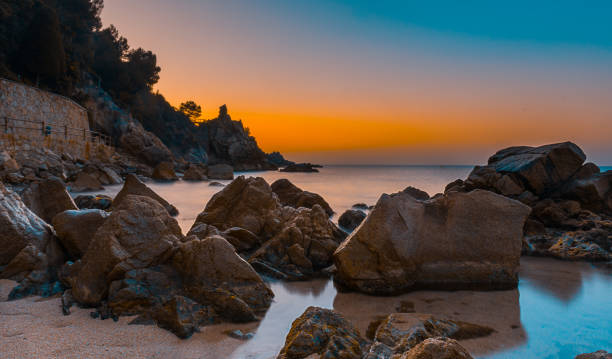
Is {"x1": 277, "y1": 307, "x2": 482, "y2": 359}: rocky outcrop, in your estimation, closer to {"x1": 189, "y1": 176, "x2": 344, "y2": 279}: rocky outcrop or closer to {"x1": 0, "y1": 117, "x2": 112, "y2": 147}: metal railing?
{"x1": 189, "y1": 176, "x2": 344, "y2": 279}: rocky outcrop

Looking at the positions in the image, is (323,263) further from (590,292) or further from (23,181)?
(23,181)

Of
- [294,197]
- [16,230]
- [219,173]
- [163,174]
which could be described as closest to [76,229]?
[16,230]

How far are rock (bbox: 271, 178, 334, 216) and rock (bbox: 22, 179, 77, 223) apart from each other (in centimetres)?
616

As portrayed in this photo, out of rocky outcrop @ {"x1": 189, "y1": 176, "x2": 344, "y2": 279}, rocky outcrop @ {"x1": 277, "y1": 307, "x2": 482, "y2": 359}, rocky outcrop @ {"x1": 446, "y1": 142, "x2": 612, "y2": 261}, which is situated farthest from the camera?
rocky outcrop @ {"x1": 446, "y1": 142, "x2": 612, "y2": 261}

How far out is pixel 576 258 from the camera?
300 inches

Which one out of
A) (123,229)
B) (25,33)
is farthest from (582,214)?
(25,33)

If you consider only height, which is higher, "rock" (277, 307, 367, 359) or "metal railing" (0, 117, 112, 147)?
"metal railing" (0, 117, 112, 147)

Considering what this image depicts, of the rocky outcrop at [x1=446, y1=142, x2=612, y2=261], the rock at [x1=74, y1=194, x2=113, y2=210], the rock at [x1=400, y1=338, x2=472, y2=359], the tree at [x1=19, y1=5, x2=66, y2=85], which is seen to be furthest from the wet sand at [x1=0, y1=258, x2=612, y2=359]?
the tree at [x1=19, y1=5, x2=66, y2=85]

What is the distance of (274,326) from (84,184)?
17.3m

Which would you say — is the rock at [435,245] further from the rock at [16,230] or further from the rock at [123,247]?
the rock at [16,230]

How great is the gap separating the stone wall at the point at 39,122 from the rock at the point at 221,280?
2020 cm

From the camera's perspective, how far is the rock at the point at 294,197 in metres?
11.1

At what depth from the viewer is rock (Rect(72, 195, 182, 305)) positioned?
409 cm

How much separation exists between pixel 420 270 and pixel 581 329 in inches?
84.3
